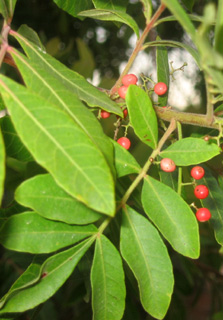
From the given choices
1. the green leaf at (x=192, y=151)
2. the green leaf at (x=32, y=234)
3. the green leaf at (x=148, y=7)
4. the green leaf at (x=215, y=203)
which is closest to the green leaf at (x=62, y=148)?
the green leaf at (x=32, y=234)

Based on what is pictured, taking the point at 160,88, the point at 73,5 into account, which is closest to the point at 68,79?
the point at 160,88

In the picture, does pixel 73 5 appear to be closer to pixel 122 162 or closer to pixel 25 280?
pixel 122 162

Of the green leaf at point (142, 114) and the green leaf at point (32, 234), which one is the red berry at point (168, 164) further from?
the green leaf at point (32, 234)

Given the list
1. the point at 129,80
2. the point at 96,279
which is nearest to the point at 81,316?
the point at 96,279

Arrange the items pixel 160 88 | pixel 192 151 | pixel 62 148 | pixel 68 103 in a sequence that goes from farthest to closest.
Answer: pixel 160 88, pixel 192 151, pixel 68 103, pixel 62 148

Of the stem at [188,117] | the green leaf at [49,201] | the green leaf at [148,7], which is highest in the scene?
the green leaf at [148,7]

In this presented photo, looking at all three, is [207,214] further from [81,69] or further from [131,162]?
[81,69]
